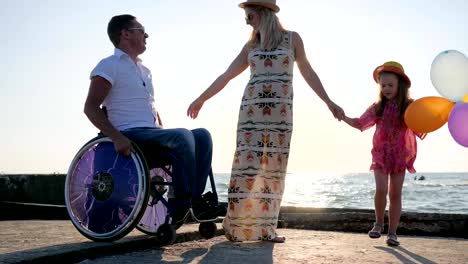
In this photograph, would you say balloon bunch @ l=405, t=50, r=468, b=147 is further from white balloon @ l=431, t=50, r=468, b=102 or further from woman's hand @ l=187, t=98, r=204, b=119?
woman's hand @ l=187, t=98, r=204, b=119

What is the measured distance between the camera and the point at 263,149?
420cm

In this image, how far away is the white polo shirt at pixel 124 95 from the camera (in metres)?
3.83

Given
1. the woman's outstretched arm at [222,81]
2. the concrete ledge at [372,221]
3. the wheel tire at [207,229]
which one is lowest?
the concrete ledge at [372,221]

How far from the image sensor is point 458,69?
14.3ft

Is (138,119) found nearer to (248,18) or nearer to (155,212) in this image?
(155,212)

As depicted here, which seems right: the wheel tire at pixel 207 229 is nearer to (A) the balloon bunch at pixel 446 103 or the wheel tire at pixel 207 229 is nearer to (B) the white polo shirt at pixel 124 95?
(B) the white polo shirt at pixel 124 95

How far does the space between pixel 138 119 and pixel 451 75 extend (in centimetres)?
235

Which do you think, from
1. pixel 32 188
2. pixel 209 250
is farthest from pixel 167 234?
pixel 32 188

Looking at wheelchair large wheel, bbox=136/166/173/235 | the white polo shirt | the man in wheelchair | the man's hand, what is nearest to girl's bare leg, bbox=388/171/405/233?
the man in wheelchair

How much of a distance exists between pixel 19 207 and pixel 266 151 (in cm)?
329

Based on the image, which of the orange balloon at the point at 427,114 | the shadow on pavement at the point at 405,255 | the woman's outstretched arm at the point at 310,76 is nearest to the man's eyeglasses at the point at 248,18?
the woman's outstretched arm at the point at 310,76

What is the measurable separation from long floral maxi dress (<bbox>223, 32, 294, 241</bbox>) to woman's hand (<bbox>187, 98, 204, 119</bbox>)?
1.49 feet

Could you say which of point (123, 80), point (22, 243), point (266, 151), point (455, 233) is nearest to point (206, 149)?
point (266, 151)

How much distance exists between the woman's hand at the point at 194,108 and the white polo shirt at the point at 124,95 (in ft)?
1.99
